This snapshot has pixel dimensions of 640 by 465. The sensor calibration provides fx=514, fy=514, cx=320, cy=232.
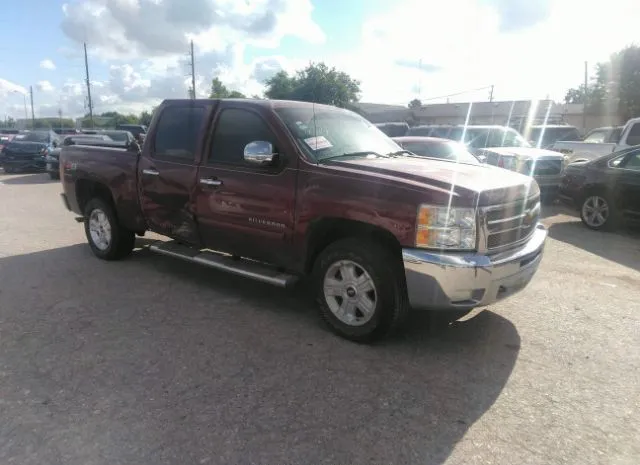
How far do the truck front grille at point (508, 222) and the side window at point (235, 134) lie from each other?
204cm

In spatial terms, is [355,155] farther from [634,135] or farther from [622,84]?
[622,84]

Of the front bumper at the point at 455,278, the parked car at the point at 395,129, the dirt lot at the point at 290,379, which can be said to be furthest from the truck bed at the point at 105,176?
the parked car at the point at 395,129

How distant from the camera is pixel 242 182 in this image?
4699 millimetres

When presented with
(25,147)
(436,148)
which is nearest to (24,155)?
(25,147)

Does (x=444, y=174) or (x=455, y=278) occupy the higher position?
(x=444, y=174)

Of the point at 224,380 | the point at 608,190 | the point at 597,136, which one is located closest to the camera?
the point at 224,380

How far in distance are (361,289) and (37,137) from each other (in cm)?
2261

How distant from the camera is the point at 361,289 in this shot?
408 cm

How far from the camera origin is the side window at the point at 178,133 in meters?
5.31

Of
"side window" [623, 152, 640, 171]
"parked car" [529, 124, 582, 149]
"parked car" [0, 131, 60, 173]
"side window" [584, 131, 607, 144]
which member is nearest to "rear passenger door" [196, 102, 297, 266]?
"side window" [623, 152, 640, 171]

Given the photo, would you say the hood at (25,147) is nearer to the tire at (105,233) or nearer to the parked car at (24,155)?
the parked car at (24,155)

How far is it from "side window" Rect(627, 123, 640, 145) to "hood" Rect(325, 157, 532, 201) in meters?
9.44

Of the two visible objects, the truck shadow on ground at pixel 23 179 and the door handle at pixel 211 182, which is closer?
the door handle at pixel 211 182

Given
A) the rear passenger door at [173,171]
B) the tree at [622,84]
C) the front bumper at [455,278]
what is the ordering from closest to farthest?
the front bumper at [455,278]
the rear passenger door at [173,171]
the tree at [622,84]
